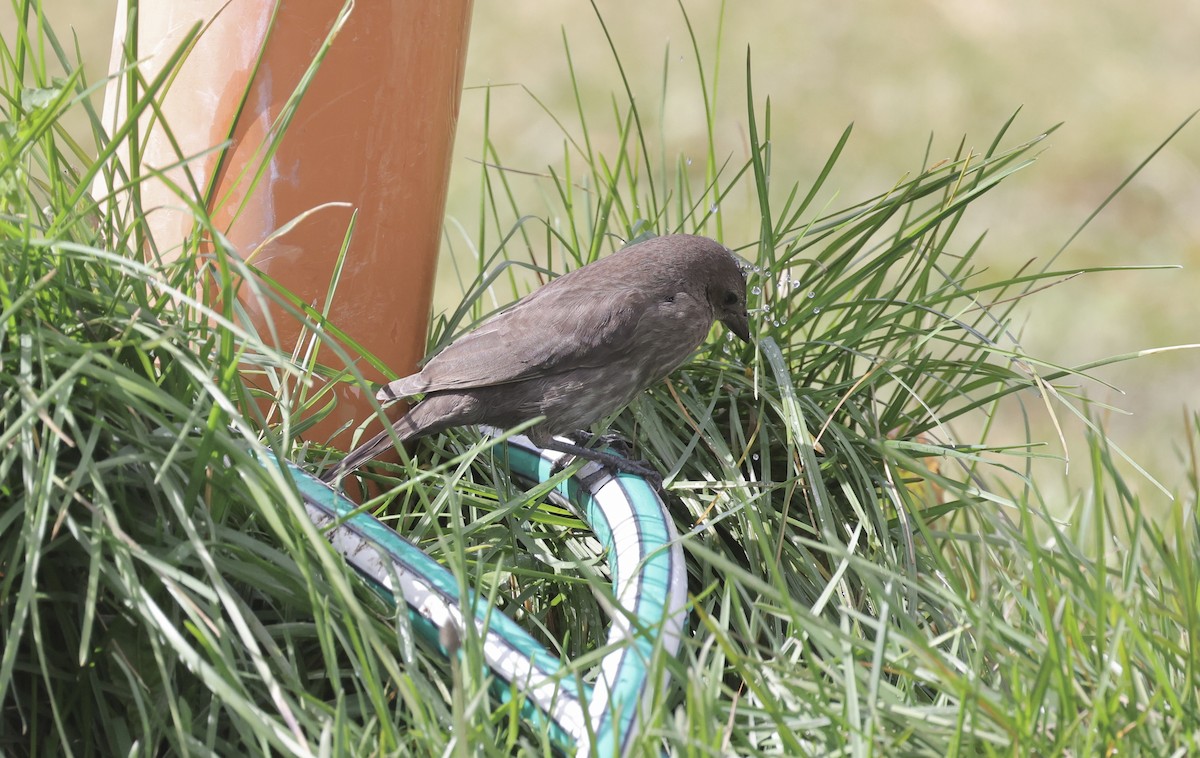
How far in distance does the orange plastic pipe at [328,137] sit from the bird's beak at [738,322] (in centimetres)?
64

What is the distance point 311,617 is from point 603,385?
91 centimetres

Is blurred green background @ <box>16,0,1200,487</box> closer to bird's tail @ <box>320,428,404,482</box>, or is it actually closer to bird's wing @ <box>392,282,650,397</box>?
bird's wing @ <box>392,282,650,397</box>

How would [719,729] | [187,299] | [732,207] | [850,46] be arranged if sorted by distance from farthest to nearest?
1. [850,46]
2. [732,207]
3. [187,299]
4. [719,729]

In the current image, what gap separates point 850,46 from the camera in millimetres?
7082

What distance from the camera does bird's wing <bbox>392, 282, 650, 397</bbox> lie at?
8.18ft

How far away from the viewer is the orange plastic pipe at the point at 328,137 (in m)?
2.19

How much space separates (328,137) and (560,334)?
1.88 feet

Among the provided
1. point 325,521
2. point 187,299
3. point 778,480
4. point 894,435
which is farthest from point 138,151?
point 894,435

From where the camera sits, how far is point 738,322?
8.71 ft

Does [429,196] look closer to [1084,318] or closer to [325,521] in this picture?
[325,521]

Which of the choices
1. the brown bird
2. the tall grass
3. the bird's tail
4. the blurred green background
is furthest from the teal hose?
the blurred green background

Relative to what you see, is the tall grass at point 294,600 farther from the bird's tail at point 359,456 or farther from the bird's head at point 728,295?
the bird's head at point 728,295

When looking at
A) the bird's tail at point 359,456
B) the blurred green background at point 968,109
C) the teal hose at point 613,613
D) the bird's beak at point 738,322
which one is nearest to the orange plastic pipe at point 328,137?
the bird's tail at point 359,456

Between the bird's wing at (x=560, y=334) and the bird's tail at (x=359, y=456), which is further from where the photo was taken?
the bird's wing at (x=560, y=334)
